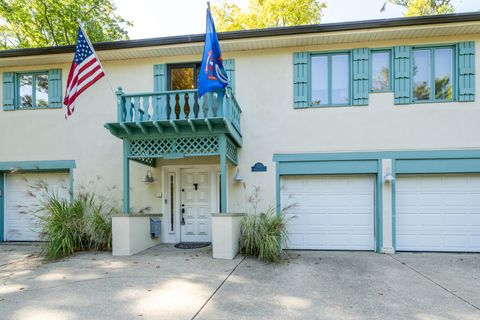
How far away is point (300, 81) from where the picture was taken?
7645 millimetres

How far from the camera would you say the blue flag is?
5.80 metres

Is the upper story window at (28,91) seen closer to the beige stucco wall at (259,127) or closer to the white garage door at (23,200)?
the beige stucco wall at (259,127)

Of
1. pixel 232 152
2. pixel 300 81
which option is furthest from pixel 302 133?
pixel 232 152

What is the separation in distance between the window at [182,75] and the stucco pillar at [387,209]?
546 cm

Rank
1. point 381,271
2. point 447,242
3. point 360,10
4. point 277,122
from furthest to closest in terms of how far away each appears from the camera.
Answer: point 360,10 < point 277,122 < point 447,242 < point 381,271

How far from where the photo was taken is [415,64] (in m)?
7.46

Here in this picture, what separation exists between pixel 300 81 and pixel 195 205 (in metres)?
4.31

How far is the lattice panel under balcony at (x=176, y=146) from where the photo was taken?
657 centimetres

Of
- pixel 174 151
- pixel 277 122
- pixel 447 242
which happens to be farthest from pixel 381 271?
pixel 174 151

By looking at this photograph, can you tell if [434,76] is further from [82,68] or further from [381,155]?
[82,68]

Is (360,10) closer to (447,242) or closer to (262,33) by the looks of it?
(262,33)

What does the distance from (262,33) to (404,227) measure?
595 centimetres

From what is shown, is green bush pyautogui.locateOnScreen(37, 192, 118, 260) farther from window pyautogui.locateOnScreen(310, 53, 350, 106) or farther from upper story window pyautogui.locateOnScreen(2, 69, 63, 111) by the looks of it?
window pyautogui.locateOnScreen(310, 53, 350, 106)

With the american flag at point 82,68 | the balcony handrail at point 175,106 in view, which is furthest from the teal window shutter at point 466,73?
the american flag at point 82,68
